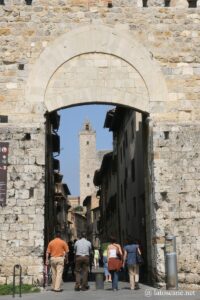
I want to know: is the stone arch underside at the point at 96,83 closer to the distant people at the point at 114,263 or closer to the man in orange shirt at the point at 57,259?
the man in orange shirt at the point at 57,259

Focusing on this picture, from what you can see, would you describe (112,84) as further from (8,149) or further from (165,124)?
(8,149)

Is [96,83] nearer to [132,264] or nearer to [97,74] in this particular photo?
[97,74]

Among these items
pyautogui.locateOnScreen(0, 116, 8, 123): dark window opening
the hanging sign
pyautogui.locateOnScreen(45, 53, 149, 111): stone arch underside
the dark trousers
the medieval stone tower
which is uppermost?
the medieval stone tower

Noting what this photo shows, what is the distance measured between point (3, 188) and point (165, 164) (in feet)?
14.3

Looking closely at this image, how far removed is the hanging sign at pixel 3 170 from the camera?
41.7ft

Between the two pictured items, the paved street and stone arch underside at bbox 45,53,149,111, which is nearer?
the paved street

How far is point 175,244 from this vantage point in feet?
40.7

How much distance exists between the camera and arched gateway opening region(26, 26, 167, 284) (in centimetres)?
1327

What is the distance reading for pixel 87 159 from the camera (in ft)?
309

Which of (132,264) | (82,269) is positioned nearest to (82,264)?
(82,269)

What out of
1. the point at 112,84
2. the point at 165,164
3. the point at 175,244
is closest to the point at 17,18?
the point at 112,84

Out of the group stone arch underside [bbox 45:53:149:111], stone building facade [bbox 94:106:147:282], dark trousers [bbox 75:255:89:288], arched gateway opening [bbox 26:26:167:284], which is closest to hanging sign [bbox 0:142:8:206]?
arched gateway opening [bbox 26:26:167:284]

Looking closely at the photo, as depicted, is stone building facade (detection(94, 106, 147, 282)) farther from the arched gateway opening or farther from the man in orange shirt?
the man in orange shirt

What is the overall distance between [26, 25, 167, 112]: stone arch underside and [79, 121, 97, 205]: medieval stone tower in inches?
3094
